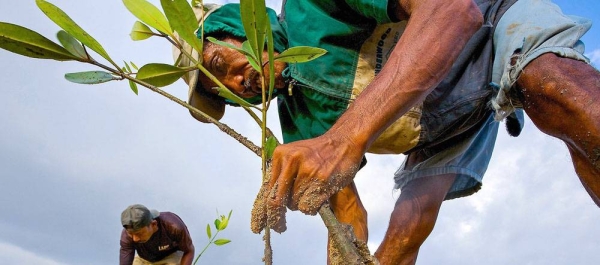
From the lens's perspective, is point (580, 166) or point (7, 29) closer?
point (7, 29)

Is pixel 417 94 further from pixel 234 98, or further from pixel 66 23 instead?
pixel 66 23

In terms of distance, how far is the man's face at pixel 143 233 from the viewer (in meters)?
3.49

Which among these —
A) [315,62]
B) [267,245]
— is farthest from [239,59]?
[267,245]

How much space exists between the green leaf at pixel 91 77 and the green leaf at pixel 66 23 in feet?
0.18

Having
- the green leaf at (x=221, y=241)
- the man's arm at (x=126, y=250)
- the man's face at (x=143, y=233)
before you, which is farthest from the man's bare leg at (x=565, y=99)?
the man's arm at (x=126, y=250)

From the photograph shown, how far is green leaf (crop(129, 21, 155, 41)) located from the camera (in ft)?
2.16

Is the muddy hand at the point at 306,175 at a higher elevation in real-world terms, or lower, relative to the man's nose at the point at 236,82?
lower

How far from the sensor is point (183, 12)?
0.57 metres

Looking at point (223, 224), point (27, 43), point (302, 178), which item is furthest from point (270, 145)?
point (223, 224)

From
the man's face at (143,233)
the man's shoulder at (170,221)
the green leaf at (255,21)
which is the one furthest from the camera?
the man's shoulder at (170,221)

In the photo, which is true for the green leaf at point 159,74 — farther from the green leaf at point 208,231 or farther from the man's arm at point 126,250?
the man's arm at point 126,250

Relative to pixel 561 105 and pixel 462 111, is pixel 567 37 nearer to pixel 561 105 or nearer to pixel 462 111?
pixel 561 105

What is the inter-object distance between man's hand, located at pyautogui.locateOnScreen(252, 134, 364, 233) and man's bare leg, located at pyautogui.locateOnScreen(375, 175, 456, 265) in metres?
0.85

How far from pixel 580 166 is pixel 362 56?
49 cm
